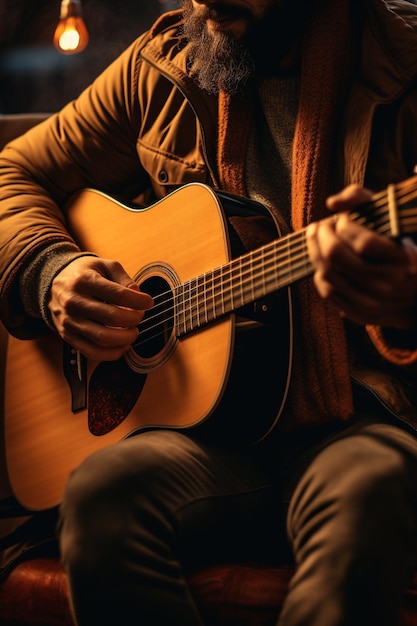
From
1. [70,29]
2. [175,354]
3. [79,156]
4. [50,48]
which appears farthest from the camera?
[50,48]

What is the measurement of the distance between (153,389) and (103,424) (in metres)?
0.12

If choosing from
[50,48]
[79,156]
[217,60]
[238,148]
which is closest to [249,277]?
[238,148]

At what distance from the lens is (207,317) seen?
1100 mm

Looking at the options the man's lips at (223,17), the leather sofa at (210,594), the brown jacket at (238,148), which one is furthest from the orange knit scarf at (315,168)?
the leather sofa at (210,594)

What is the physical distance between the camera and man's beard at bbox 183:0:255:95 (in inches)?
52.0

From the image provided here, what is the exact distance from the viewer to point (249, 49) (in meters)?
1.36

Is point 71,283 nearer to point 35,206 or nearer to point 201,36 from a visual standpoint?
point 35,206

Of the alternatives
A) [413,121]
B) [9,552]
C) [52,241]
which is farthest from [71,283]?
[413,121]

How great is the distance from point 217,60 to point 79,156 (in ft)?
1.25

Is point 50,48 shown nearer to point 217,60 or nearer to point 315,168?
point 217,60

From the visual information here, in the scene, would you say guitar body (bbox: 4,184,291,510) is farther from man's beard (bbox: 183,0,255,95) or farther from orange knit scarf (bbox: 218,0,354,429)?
man's beard (bbox: 183,0,255,95)

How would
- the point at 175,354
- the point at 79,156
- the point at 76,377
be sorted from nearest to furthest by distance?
the point at 175,354
the point at 76,377
the point at 79,156

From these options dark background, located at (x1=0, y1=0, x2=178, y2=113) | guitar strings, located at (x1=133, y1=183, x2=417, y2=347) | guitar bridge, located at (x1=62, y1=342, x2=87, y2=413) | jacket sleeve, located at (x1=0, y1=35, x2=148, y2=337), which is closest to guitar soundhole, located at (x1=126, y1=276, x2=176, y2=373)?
guitar strings, located at (x1=133, y1=183, x2=417, y2=347)

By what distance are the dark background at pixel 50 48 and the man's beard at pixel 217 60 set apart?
4.25 feet
